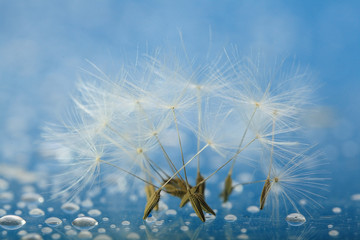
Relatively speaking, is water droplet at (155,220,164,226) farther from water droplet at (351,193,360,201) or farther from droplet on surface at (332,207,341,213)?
water droplet at (351,193,360,201)

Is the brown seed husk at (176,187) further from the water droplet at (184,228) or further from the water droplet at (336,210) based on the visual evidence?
the water droplet at (336,210)

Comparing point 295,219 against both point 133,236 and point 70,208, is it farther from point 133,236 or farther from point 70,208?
point 70,208

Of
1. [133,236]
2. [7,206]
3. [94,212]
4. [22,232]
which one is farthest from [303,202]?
[7,206]

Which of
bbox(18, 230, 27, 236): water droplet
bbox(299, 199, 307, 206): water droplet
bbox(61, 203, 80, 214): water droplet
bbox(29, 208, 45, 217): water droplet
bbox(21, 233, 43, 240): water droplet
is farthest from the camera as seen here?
bbox(299, 199, 307, 206): water droplet

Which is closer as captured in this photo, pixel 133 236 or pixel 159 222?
pixel 133 236

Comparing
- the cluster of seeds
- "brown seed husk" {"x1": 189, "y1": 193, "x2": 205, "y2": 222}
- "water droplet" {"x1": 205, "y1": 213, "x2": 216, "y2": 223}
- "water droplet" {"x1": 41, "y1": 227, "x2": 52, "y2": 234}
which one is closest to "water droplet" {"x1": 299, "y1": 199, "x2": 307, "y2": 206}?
the cluster of seeds

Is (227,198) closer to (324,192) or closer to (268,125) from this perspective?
(268,125)
